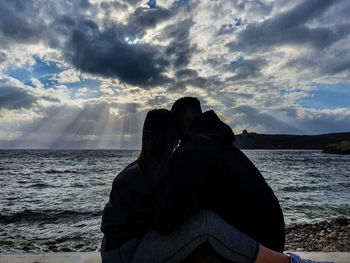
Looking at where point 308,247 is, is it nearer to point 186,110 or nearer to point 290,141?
point 186,110

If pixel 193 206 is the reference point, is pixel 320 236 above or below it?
below

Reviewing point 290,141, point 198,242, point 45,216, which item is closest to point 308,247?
point 198,242

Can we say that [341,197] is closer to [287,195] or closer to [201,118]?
[287,195]

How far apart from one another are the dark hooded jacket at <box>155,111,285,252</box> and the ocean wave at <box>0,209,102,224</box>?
6337 millimetres

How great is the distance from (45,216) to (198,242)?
722cm

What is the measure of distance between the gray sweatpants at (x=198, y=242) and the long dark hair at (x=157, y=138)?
51 centimetres

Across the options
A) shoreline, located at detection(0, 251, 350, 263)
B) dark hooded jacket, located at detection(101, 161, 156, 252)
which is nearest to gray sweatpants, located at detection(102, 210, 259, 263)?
dark hooded jacket, located at detection(101, 161, 156, 252)

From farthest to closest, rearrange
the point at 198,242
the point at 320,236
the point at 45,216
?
1. the point at 45,216
2. the point at 320,236
3. the point at 198,242

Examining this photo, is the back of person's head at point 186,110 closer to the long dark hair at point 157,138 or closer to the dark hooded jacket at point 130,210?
the long dark hair at point 157,138

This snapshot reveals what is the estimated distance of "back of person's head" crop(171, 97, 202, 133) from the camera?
2.21 meters

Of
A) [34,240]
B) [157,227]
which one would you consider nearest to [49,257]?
[157,227]

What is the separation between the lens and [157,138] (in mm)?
1915

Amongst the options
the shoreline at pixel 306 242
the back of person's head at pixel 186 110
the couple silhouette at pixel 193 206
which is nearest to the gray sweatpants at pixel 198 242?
the couple silhouette at pixel 193 206

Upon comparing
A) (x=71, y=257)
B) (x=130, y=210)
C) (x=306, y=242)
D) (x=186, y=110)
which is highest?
(x=186, y=110)
